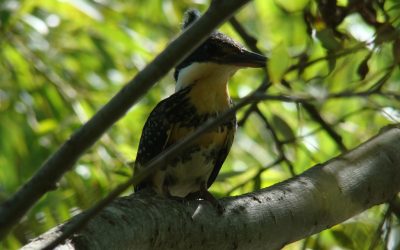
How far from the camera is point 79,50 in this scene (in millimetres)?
5062

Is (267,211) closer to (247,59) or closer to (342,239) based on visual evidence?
(342,239)

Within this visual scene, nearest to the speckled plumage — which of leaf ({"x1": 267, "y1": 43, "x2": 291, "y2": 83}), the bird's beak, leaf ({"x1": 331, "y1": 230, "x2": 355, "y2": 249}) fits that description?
the bird's beak

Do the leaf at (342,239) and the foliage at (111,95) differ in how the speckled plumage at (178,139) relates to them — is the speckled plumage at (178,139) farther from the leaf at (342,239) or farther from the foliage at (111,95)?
the leaf at (342,239)

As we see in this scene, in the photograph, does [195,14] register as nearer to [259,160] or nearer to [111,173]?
[111,173]

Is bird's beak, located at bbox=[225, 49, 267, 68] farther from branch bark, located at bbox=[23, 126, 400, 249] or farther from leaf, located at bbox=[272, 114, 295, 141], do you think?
branch bark, located at bbox=[23, 126, 400, 249]

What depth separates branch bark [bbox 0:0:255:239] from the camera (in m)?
1.88

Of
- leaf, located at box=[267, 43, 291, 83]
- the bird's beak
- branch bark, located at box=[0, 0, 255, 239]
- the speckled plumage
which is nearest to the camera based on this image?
branch bark, located at box=[0, 0, 255, 239]

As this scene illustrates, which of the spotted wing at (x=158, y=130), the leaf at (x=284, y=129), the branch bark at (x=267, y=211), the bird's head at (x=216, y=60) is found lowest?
the branch bark at (x=267, y=211)

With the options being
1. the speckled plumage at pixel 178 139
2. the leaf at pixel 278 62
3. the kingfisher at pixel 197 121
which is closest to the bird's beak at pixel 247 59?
the kingfisher at pixel 197 121

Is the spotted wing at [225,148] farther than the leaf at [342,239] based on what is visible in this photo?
Yes

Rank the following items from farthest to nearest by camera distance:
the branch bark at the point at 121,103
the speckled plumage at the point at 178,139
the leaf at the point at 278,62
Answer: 1. the speckled plumage at the point at 178,139
2. the leaf at the point at 278,62
3. the branch bark at the point at 121,103

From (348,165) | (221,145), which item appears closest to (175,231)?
(348,165)

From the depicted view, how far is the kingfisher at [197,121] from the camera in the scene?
11.9ft

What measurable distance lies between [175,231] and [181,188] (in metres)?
1.31
